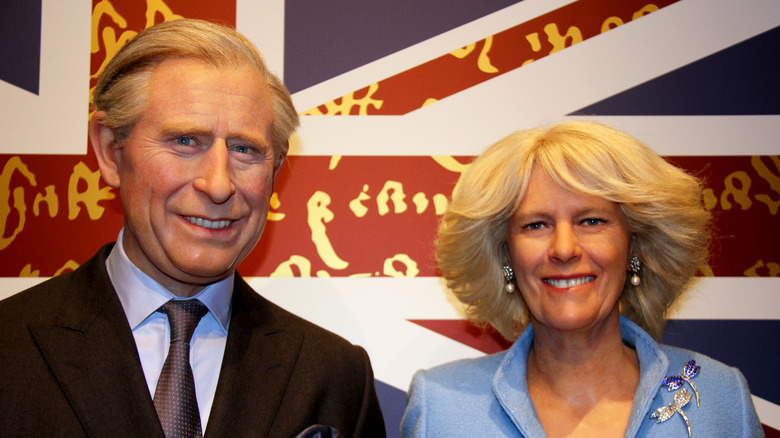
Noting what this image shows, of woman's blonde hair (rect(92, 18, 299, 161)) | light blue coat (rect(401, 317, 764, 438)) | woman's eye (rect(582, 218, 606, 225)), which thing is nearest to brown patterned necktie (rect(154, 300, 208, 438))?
woman's blonde hair (rect(92, 18, 299, 161))

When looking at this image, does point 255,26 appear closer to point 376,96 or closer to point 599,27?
point 376,96

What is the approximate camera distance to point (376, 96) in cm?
224

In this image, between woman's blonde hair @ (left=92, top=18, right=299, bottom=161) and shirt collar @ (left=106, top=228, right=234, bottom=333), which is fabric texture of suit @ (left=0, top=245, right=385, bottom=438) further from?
woman's blonde hair @ (left=92, top=18, right=299, bottom=161)

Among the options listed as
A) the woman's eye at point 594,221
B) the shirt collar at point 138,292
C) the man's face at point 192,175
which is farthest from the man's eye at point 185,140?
the woman's eye at point 594,221

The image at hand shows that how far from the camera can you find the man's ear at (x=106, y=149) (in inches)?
60.7

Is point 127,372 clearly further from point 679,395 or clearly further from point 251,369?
point 679,395

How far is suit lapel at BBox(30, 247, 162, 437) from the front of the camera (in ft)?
4.28

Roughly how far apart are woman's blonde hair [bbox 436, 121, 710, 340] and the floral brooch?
23 cm

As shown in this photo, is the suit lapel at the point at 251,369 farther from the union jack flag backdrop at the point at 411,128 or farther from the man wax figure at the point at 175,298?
the union jack flag backdrop at the point at 411,128

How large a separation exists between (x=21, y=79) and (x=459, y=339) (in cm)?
159

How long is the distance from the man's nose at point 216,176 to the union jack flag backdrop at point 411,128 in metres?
0.72

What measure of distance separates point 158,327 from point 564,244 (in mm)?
909

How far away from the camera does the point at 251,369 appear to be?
150 cm

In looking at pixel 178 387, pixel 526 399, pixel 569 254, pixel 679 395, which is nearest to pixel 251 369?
pixel 178 387
